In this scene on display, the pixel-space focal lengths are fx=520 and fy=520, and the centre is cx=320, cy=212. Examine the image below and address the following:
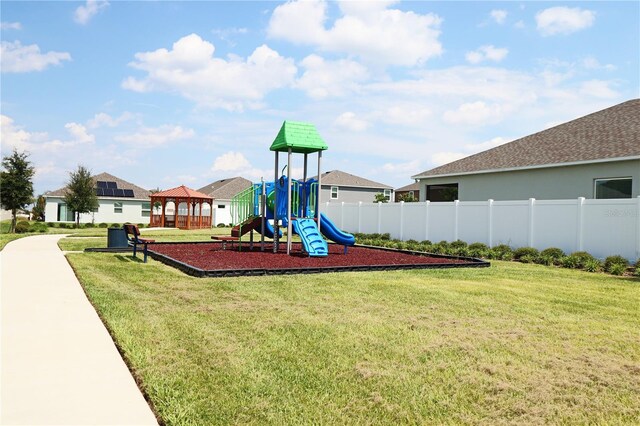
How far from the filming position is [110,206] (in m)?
46.6

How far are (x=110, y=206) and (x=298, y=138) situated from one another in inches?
1406

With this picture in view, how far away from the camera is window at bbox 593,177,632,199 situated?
1741cm

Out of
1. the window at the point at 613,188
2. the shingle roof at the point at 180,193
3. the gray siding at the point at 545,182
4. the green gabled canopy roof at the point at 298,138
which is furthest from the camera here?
the shingle roof at the point at 180,193

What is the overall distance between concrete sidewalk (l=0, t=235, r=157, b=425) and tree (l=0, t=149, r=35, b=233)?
93.9ft

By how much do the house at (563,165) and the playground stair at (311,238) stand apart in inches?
391

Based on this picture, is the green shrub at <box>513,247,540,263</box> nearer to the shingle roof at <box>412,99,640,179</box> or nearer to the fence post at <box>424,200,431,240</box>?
the shingle roof at <box>412,99,640,179</box>

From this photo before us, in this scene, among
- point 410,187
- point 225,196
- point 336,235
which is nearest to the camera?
point 336,235

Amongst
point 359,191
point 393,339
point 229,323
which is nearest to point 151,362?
point 229,323

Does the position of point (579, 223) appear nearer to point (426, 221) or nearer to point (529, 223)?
point (529, 223)

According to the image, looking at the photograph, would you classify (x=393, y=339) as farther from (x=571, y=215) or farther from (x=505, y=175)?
(x=505, y=175)

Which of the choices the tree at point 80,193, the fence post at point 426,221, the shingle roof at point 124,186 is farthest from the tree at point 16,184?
the fence post at point 426,221

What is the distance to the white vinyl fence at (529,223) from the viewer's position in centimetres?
1484

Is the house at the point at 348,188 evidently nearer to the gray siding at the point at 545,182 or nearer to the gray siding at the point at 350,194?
the gray siding at the point at 350,194

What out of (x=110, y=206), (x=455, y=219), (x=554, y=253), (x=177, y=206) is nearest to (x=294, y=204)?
(x=455, y=219)
